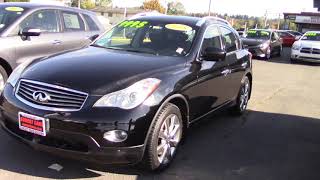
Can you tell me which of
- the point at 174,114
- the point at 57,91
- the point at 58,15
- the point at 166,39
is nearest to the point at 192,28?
the point at 166,39

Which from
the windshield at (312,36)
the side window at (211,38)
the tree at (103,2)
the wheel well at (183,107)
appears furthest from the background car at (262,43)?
the tree at (103,2)

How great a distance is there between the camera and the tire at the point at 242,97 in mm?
7880

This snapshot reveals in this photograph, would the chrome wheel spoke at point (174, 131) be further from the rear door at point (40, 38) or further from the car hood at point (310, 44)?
the car hood at point (310, 44)

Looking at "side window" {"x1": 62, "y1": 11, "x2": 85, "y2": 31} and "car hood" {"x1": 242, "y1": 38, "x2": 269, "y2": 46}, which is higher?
"side window" {"x1": 62, "y1": 11, "x2": 85, "y2": 31}

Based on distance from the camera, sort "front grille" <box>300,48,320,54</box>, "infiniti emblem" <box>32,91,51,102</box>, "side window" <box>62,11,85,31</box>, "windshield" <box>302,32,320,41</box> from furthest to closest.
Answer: "windshield" <box>302,32,320,41</box> → "front grille" <box>300,48,320,54</box> → "side window" <box>62,11,85,31</box> → "infiniti emblem" <box>32,91,51,102</box>

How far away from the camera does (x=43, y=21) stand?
840 centimetres

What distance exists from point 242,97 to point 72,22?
3.51 m

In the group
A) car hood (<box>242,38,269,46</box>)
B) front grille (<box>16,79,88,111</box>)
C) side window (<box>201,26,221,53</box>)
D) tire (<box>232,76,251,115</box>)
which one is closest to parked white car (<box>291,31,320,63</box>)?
car hood (<box>242,38,269,46</box>)

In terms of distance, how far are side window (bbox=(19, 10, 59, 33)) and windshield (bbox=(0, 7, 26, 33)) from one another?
0.50ft

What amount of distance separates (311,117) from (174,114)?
435 centimetres

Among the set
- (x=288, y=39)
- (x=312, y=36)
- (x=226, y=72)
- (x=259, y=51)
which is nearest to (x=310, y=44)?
(x=312, y=36)

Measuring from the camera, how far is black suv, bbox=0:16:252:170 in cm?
437

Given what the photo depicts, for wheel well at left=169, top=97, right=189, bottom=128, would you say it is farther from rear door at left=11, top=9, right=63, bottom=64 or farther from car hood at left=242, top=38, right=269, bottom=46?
car hood at left=242, top=38, right=269, bottom=46

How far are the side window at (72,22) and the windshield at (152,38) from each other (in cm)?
244
